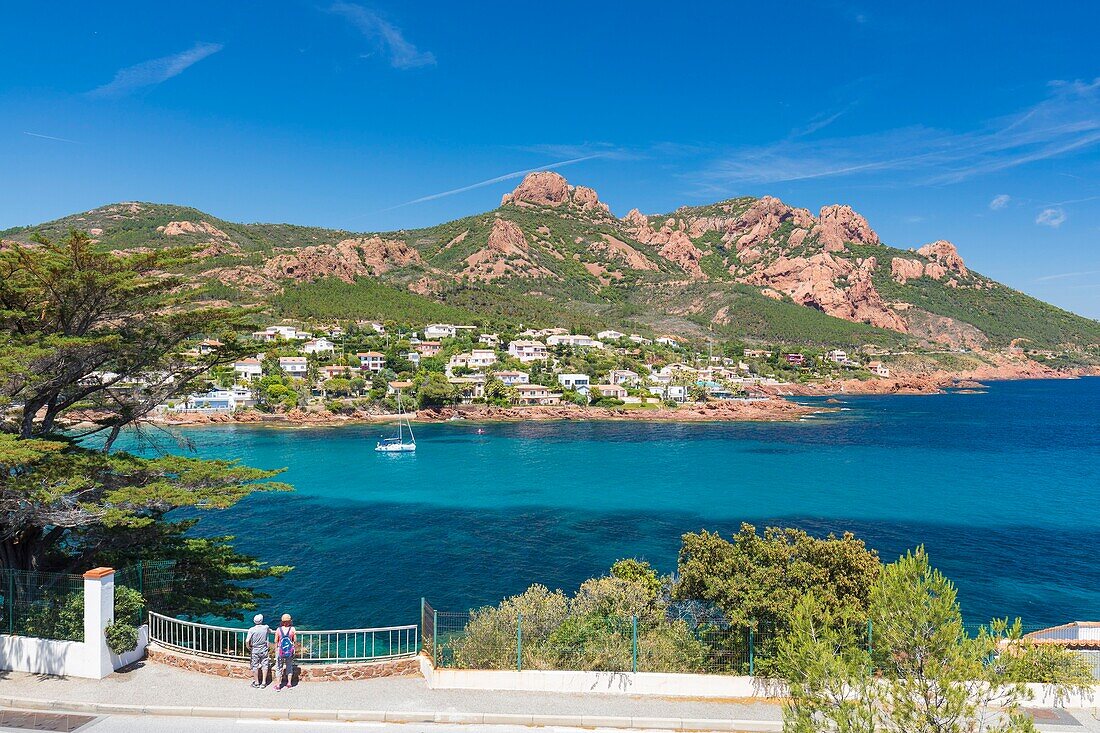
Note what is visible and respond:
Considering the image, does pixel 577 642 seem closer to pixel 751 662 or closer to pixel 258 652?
pixel 751 662

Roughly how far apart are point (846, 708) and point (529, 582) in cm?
1870

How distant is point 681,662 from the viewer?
10.8 meters

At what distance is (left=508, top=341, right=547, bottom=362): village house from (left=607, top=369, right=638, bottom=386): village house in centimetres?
1221

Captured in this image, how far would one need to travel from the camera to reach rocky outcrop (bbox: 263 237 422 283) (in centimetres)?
12481

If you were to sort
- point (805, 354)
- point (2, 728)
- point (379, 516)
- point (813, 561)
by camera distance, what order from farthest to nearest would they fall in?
point (805, 354), point (379, 516), point (813, 561), point (2, 728)

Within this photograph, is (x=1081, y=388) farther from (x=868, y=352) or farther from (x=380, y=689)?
(x=380, y=689)

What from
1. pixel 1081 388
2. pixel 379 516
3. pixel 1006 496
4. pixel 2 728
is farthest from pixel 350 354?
pixel 1081 388

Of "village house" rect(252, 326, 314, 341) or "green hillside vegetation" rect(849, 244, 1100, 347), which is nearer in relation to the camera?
"village house" rect(252, 326, 314, 341)

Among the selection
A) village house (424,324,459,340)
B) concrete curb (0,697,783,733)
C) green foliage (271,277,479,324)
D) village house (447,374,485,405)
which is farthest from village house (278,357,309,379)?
concrete curb (0,697,783,733)

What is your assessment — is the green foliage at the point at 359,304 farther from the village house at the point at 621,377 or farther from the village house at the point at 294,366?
the village house at the point at 621,377

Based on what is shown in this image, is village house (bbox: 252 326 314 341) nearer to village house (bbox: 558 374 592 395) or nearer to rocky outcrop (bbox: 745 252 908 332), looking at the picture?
village house (bbox: 558 374 592 395)

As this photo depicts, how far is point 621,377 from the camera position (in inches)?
3750

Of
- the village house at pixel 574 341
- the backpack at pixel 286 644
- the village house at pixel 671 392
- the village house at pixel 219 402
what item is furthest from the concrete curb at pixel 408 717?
the village house at pixel 574 341

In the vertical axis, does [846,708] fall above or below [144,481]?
below
